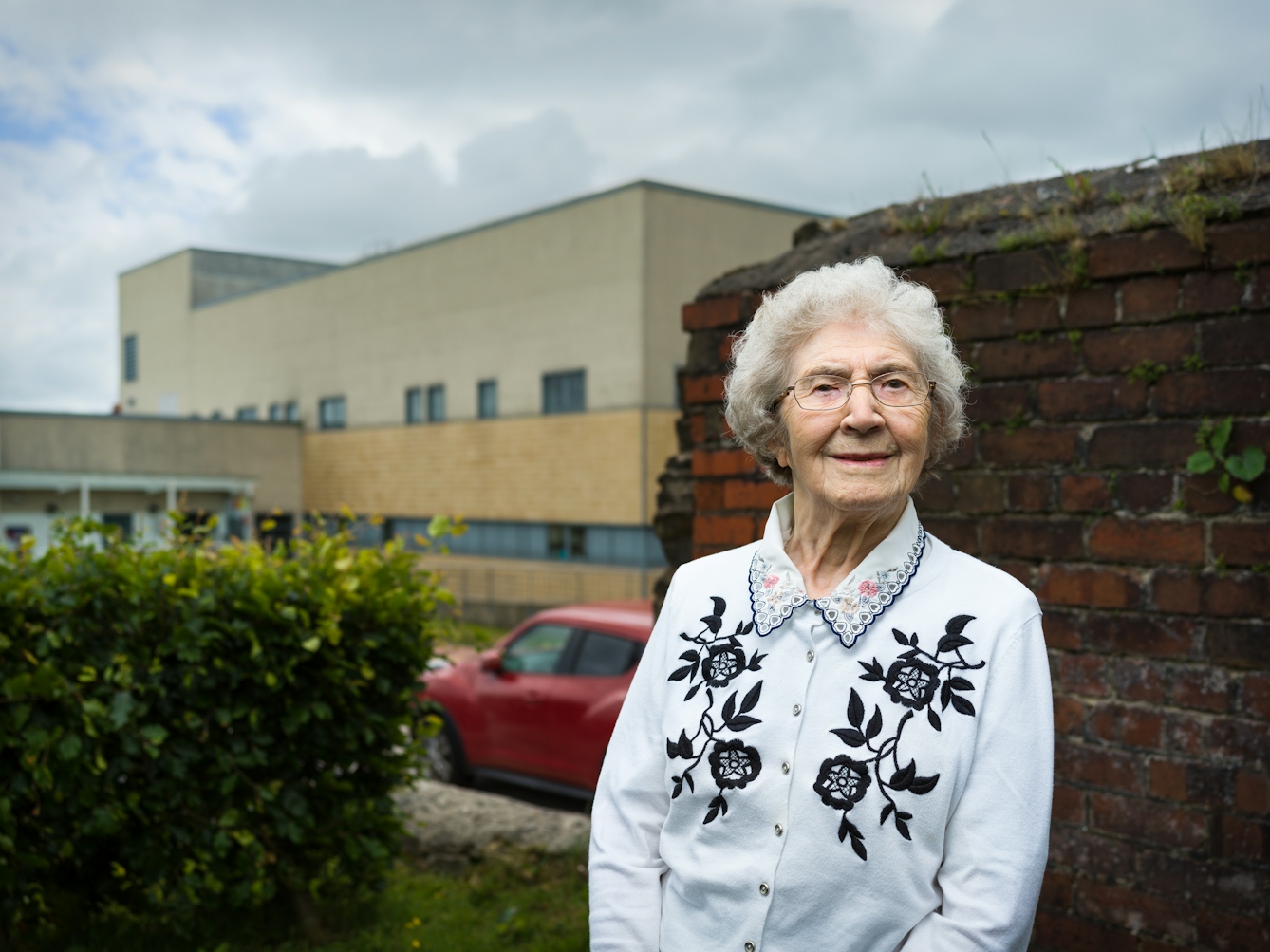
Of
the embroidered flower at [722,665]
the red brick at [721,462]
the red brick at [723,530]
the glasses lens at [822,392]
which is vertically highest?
the glasses lens at [822,392]

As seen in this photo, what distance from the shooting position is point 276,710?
4270 millimetres

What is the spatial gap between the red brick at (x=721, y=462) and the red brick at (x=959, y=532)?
0.65 meters

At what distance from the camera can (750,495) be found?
148 inches

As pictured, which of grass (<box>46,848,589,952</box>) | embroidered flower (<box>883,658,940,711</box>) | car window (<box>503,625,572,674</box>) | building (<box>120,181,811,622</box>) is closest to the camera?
embroidered flower (<box>883,658,940,711</box>)

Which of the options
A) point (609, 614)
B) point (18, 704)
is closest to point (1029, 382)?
point (18, 704)

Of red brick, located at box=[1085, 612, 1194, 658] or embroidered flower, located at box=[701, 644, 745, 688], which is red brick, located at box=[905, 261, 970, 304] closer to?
red brick, located at box=[1085, 612, 1194, 658]

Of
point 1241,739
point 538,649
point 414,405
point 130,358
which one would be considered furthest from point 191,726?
point 130,358

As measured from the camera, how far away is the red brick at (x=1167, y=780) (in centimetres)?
291

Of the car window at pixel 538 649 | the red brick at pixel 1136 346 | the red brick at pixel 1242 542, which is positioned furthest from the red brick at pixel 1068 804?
the car window at pixel 538 649

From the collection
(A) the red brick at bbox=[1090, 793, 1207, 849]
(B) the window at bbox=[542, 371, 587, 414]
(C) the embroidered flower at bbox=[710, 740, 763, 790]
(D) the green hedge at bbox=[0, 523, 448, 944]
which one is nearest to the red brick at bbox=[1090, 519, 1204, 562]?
(A) the red brick at bbox=[1090, 793, 1207, 849]

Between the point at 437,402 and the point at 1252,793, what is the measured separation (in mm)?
26427

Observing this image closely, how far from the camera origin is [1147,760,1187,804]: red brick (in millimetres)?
2908

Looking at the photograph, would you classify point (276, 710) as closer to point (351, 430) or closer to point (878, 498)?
point (878, 498)

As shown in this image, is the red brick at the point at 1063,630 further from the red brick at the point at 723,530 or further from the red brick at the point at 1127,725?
the red brick at the point at 723,530
